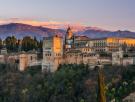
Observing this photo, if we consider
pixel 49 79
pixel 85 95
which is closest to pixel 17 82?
pixel 49 79

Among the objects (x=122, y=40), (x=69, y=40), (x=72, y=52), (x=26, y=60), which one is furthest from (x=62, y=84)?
(x=122, y=40)

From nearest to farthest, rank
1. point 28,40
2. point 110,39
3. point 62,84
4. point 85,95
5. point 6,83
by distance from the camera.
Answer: point 85,95, point 62,84, point 6,83, point 110,39, point 28,40

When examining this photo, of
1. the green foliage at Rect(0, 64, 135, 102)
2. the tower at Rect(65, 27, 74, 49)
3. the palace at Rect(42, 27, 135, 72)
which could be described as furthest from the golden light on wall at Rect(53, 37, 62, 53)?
the tower at Rect(65, 27, 74, 49)

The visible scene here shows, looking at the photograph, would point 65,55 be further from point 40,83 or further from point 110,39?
point 110,39

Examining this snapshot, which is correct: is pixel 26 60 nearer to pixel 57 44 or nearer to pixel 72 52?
pixel 57 44

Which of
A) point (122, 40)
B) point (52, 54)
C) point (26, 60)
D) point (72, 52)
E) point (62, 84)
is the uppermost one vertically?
point (122, 40)

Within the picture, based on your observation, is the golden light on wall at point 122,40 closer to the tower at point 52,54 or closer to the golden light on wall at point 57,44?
the golden light on wall at point 57,44

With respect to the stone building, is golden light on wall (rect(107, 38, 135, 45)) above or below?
above

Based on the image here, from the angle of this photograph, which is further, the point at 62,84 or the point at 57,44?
the point at 57,44

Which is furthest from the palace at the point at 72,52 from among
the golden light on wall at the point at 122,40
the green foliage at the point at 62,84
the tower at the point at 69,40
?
the green foliage at the point at 62,84

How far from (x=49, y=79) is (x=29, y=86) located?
194cm

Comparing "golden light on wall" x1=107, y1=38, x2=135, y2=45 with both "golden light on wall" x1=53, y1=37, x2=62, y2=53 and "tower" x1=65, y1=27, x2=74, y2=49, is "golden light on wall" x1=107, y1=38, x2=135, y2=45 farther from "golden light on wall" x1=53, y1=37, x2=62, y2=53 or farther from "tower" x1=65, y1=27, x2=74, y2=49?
"golden light on wall" x1=53, y1=37, x2=62, y2=53

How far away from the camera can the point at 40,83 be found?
103 feet

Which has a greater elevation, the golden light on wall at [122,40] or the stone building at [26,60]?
the golden light on wall at [122,40]
